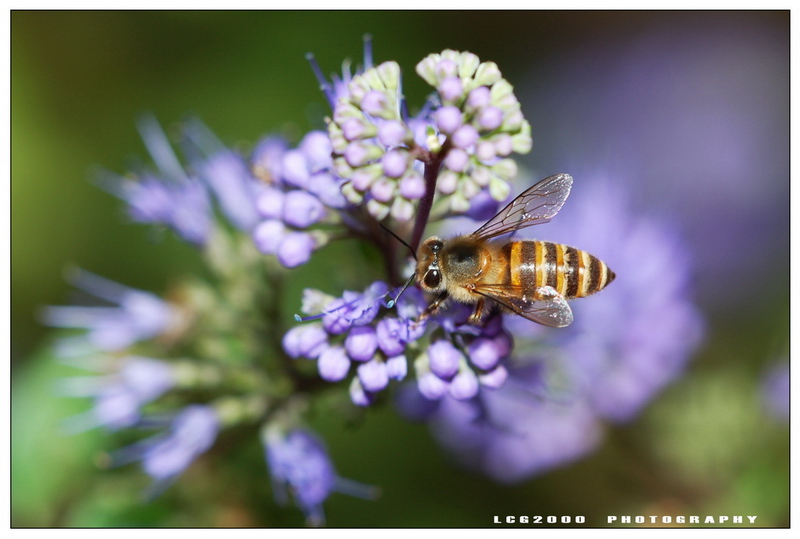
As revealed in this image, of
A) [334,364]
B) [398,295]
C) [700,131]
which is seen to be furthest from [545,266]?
[700,131]

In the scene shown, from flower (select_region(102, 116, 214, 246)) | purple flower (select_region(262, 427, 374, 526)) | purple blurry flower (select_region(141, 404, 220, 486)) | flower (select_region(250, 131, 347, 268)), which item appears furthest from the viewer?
flower (select_region(102, 116, 214, 246))

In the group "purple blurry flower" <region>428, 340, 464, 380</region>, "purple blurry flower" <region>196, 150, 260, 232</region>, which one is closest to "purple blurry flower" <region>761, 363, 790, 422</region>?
"purple blurry flower" <region>428, 340, 464, 380</region>

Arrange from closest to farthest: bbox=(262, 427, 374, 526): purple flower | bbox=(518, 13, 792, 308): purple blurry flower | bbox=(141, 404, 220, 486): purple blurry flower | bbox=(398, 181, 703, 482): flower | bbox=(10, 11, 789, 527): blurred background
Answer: bbox=(262, 427, 374, 526): purple flower
bbox=(141, 404, 220, 486): purple blurry flower
bbox=(398, 181, 703, 482): flower
bbox=(10, 11, 789, 527): blurred background
bbox=(518, 13, 792, 308): purple blurry flower

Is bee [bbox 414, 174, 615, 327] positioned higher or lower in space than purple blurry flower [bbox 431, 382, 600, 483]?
higher

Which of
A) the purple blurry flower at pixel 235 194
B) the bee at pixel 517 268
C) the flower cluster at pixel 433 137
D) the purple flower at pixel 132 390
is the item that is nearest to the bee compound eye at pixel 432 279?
the bee at pixel 517 268

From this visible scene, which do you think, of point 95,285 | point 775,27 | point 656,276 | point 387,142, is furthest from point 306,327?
point 775,27

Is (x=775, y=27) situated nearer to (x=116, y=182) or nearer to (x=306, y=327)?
(x=306, y=327)

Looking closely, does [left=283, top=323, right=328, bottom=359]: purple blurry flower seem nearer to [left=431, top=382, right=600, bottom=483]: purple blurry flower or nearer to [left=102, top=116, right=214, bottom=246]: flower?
[left=102, top=116, right=214, bottom=246]: flower
